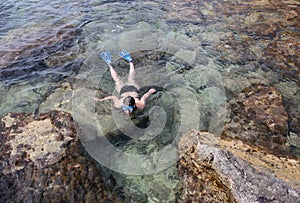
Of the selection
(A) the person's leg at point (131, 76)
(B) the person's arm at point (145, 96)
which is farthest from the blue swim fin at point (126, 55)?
(B) the person's arm at point (145, 96)

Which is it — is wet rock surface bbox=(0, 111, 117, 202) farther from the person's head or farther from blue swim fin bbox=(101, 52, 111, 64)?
blue swim fin bbox=(101, 52, 111, 64)

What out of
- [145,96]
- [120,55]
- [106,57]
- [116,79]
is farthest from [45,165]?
[120,55]

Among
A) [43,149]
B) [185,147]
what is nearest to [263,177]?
[185,147]

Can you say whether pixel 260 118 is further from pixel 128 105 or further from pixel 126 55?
pixel 126 55

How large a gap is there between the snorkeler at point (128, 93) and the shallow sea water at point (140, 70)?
0.20 metres

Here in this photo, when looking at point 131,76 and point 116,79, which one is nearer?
point 116,79

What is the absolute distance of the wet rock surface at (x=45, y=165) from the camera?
418 cm

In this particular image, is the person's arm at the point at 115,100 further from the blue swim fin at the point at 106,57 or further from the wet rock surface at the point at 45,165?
the blue swim fin at the point at 106,57

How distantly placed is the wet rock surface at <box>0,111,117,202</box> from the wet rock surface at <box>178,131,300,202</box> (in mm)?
1714

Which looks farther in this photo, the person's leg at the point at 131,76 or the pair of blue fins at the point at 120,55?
the pair of blue fins at the point at 120,55

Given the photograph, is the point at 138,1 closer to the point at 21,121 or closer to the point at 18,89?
the point at 18,89

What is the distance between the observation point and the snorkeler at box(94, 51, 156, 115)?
20.0 feet

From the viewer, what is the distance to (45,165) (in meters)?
4.48

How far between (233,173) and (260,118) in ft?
8.46
